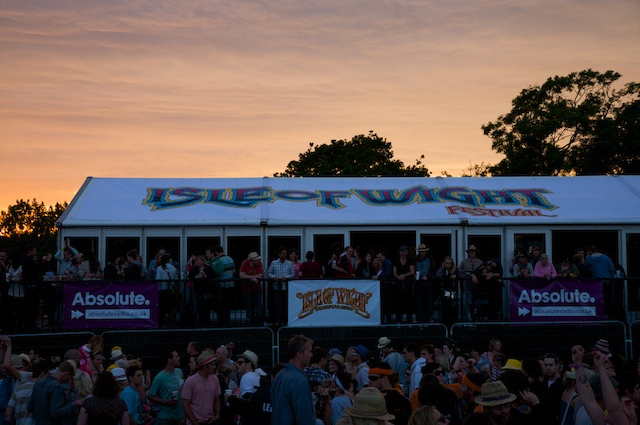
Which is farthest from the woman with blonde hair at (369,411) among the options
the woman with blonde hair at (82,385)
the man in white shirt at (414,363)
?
the woman with blonde hair at (82,385)

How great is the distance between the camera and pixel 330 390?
35.1 feet

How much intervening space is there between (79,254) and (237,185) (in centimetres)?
569

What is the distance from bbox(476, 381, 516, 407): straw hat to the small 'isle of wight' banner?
34.4 ft

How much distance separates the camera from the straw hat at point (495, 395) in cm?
753

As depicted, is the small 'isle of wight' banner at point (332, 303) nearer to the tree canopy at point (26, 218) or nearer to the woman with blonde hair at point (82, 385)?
the woman with blonde hair at point (82, 385)

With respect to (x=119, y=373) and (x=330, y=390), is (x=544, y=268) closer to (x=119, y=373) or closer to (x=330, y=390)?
(x=330, y=390)

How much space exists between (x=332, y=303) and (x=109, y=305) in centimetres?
477

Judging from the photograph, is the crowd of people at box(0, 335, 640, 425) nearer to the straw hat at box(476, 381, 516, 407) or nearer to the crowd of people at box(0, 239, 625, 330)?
the straw hat at box(476, 381, 516, 407)

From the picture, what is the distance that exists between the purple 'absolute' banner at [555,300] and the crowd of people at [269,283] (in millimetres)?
255

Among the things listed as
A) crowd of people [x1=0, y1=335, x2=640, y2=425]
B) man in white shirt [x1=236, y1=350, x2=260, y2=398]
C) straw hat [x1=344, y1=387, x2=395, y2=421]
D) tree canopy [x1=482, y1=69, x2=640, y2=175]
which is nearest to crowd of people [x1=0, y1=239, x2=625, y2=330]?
crowd of people [x1=0, y1=335, x2=640, y2=425]

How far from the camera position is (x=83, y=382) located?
11.1 metres

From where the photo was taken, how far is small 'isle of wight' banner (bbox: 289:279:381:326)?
18141 mm

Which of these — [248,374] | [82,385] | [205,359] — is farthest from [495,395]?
[82,385]

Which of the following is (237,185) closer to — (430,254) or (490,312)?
(430,254)
